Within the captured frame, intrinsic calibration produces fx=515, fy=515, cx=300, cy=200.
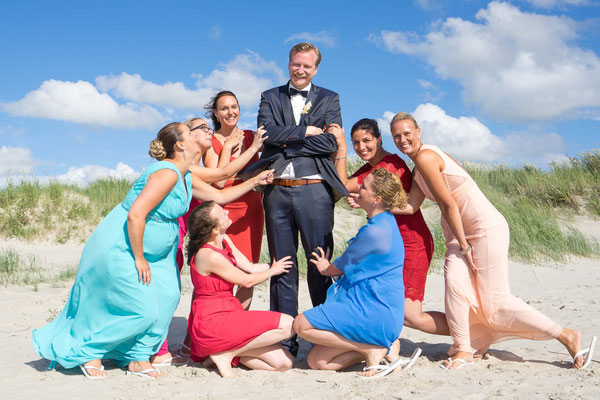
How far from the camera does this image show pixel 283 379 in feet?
13.0

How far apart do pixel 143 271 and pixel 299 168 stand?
4.93ft

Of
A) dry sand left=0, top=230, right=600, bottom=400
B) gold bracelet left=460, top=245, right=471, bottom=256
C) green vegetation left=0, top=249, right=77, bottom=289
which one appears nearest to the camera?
dry sand left=0, top=230, right=600, bottom=400

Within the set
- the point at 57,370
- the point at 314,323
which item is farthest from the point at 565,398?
the point at 57,370

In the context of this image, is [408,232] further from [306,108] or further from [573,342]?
[573,342]

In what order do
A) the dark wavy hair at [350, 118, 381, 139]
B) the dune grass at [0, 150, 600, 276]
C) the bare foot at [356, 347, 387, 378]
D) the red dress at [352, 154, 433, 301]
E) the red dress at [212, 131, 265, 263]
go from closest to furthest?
the bare foot at [356, 347, 387, 378]
the red dress at [352, 154, 433, 301]
the dark wavy hair at [350, 118, 381, 139]
the red dress at [212, 131, 265, 263]
the dune grass at [0, 150, 600, 276]

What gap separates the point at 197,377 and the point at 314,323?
1.03 meters

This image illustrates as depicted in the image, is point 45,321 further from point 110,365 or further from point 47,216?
point 47,216

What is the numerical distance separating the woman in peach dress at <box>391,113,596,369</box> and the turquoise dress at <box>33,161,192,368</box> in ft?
6.33

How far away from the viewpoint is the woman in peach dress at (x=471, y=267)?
4.12 meters

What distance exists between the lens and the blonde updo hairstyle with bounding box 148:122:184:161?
411 cm

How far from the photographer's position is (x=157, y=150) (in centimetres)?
410

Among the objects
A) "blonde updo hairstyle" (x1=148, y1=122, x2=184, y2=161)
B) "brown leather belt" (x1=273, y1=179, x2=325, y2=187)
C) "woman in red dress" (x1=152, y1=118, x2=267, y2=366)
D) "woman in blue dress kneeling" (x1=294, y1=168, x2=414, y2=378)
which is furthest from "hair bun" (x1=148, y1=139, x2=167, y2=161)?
"woman in blue dress kneeling" (x1=294, y1=168, x2=414, y2=378)

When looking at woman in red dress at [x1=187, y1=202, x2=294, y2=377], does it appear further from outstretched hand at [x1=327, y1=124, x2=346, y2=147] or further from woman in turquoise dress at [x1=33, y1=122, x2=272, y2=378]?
outstretched hand at [x1=327, y1=124, x2=346, y2=147]

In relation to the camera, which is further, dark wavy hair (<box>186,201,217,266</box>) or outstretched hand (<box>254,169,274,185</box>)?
outstretched hand (<box>254,169,274,185</box>)
